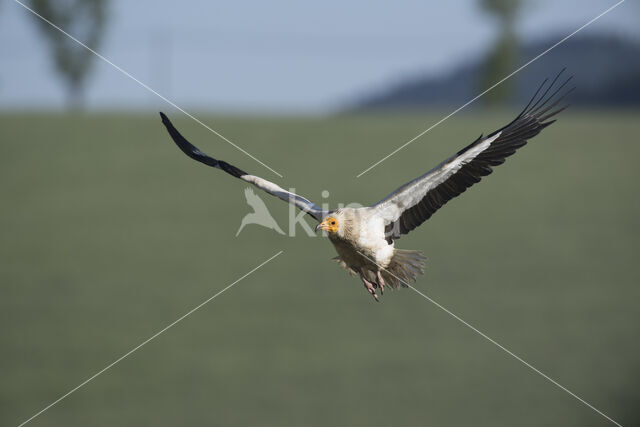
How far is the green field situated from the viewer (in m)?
38.8

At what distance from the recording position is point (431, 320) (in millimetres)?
40969

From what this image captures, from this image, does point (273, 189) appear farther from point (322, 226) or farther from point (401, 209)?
point (401, 209)

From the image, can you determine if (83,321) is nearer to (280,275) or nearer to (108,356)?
(108,356)

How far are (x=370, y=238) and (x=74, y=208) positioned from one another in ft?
145

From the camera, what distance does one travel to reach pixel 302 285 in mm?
41938

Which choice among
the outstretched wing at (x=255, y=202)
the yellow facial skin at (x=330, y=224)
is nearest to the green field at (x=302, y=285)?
the outstretched wing at (x=255, y=202)

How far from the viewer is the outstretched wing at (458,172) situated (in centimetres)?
348

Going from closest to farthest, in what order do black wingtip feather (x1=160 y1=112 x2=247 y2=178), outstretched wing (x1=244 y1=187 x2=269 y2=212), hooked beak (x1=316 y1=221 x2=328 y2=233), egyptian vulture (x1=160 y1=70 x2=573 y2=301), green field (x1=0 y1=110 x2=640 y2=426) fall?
outstretched wing (x1=244 y1=187 x2=269 y2=212)
hooked beak (x1=316 y1=221 x2=328 y2=233)
egyptian vulture (x1=160 y1=70 x2=573 y2=301)
black wingtip feather (x1=160 y1=112 x2=247 y2=178)
green field (x1=0 y1=110 x2=640 y2=426)

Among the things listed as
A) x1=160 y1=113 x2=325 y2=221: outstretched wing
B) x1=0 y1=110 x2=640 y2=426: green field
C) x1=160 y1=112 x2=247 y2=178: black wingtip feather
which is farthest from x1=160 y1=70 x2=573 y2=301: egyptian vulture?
x1=0 y1=110 x2=640 y2=426: green field

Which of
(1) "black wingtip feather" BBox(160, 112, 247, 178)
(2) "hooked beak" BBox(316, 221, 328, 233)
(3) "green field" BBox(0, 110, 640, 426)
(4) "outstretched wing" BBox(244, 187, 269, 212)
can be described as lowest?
(3) "green field" BBox(0, 110, 640, 426)

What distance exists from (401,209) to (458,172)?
0.56 metres

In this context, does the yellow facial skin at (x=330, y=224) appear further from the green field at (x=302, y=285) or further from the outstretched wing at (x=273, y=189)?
the green field at (x=302, y=285)

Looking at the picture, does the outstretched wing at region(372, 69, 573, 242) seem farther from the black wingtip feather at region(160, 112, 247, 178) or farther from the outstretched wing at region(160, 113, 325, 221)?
the black wingtip feather at region(160, 112, 247, 178)

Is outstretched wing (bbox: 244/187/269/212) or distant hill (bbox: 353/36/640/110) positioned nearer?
outstretched wing (bbox: 244/187/269/212)
